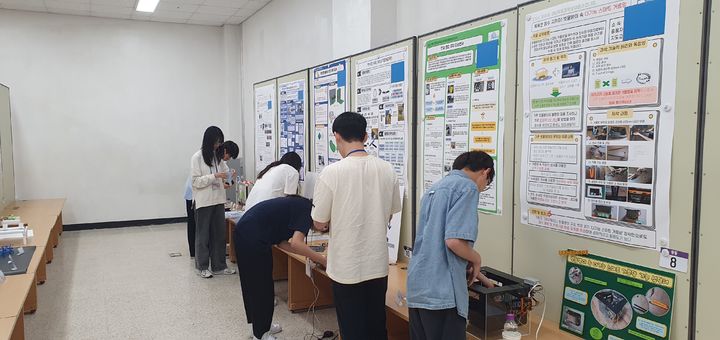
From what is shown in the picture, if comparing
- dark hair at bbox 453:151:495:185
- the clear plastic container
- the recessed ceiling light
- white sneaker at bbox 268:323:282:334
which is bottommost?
white sneaker at bbox 268:323:282:334

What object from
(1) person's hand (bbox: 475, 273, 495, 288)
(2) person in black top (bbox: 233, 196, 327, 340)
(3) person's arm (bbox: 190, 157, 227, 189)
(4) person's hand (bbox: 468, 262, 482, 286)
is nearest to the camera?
(4) person's hand (bbox: 468, 262, 482, 286)

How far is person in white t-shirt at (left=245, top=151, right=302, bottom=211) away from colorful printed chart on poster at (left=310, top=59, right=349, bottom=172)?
0.51 m

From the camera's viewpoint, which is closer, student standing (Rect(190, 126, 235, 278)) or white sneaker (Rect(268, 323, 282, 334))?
white sneaker (Rect(268, 323, 282, 334))

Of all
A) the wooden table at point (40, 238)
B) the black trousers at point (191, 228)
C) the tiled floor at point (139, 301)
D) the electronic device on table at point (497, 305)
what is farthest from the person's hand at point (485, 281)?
the black trousers at point (191, 228)

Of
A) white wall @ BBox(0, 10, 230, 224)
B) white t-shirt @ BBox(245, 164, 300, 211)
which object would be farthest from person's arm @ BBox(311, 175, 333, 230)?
white wall @ BBox(0, 10, 230, 224)

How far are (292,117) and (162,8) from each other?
301cm

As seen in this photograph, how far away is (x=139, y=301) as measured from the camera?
4258 mm

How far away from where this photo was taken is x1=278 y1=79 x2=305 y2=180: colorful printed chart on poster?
191 inches

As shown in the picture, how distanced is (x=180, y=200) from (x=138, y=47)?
2346 mm

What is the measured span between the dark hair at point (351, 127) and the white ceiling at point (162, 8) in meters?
4.58

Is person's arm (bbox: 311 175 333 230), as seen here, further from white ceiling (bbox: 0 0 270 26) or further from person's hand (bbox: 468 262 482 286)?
white ceiling (bbox: 0 0 270 26)

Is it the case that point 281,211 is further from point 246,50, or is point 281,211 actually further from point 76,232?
point 76,232

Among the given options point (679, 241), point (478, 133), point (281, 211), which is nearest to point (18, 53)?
point (281, 211)

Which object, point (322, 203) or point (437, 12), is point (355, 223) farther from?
point (437, 12)
